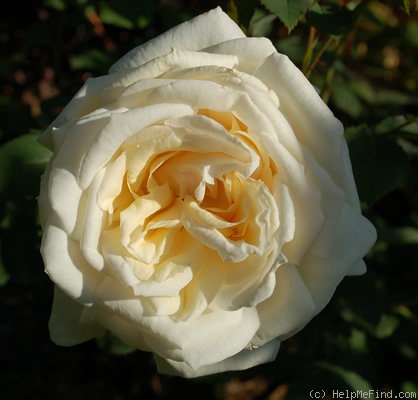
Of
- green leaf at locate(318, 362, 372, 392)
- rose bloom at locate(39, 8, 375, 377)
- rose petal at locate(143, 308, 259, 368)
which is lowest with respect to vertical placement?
green leaf at locate(318, 362, 372, 392)

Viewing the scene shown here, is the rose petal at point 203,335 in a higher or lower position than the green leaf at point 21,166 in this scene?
lower

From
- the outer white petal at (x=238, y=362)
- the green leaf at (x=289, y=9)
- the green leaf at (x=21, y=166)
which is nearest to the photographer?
the outer white petal at (x=238, y=362)

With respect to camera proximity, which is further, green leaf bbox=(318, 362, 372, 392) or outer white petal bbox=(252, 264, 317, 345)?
green leaf bbox=(318, 362, 372, 392)

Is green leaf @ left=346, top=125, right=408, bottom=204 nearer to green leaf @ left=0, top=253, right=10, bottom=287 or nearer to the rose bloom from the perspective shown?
the rose bloom

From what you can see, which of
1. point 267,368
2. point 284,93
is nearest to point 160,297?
point 284,93

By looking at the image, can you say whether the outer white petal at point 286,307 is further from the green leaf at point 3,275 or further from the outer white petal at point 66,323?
the green leaf at point 3,275

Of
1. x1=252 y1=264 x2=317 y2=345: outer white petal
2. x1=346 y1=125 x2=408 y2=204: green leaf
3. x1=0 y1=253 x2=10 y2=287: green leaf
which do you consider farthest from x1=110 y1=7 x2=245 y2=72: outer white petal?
x1=0 y1=253 x2=10 y2=287: green leaf

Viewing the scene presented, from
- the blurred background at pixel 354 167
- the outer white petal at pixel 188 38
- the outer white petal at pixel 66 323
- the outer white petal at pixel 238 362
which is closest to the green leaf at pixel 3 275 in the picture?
the blurred background at pixel 354 167

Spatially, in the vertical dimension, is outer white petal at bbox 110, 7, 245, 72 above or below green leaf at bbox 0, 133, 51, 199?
above
